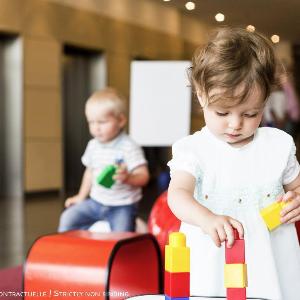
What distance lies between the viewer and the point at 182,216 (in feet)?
4.27

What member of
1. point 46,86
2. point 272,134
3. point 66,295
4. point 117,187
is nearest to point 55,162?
point 46,86

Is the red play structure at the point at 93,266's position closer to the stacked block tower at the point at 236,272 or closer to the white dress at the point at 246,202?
the white dress at the point at 246,202

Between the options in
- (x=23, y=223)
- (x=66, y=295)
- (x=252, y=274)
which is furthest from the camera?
(x=23, y=223)

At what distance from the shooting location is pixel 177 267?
1035mm

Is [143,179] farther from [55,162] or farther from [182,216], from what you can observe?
[55,162]

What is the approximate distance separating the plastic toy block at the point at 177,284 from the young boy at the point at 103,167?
1810 mm

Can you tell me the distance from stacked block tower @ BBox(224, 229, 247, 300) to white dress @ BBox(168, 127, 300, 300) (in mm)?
408

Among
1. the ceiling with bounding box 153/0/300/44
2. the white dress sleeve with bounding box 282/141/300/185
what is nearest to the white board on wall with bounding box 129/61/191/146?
the ceiling with bounding box 153/0/300/44

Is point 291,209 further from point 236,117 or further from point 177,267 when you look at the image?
point 177,267

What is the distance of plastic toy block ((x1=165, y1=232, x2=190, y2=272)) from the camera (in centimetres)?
103

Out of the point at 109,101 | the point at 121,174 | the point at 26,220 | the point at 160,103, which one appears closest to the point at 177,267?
the point at 121,174

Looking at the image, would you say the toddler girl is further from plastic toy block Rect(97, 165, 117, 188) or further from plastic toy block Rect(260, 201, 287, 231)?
plastic toy block Rect(97, 165, 117, 188)

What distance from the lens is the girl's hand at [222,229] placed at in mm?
1067

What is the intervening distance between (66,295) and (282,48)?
1.44 m
